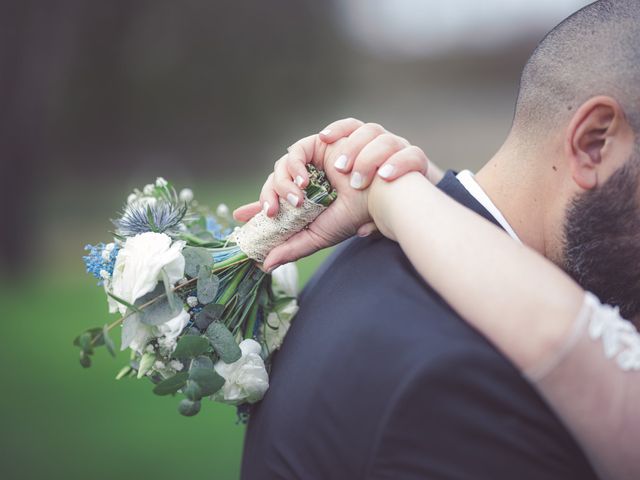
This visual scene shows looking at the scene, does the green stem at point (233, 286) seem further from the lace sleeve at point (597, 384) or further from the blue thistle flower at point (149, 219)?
the lace sleeve at point (597, 384)

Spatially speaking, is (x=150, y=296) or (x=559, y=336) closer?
(x=559, y=336)

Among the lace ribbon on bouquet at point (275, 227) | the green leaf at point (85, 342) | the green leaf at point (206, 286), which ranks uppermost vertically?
the lace ribbon on bouquet at point (275, 227)

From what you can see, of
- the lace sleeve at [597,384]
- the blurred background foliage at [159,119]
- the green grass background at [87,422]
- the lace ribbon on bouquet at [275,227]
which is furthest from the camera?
the blurred background foliage at [159,119]

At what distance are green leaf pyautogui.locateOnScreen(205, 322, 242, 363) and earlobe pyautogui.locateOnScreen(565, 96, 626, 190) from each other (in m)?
1.15

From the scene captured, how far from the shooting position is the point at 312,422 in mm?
1854

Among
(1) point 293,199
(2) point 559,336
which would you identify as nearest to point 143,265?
(1) point 293,199

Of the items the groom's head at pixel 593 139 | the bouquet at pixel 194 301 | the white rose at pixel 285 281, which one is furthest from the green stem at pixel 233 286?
the groom's head at pixel 593 139

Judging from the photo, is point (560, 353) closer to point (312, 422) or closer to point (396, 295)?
point (396, 295)

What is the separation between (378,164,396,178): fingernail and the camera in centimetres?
203

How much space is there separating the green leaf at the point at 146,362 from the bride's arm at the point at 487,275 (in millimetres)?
866

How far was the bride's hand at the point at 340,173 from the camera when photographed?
6.81 ft

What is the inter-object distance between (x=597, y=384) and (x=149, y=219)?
1.43m

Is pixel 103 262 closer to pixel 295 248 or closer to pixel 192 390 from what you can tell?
pixel 192 390

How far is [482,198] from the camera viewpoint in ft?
7.27
